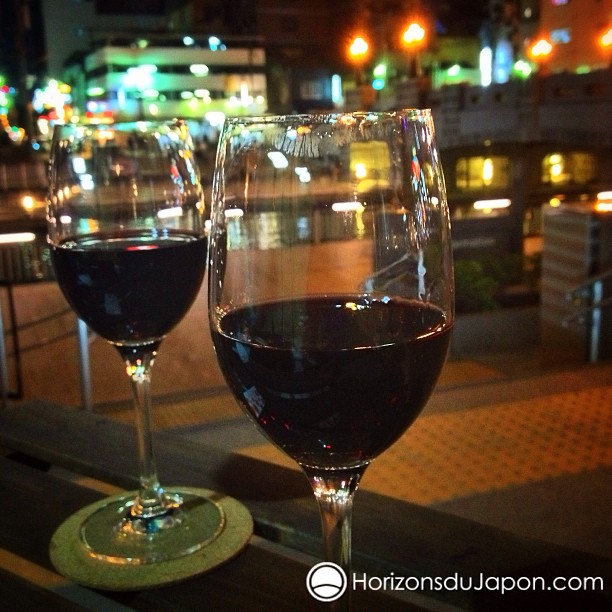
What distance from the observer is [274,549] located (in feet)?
2.15

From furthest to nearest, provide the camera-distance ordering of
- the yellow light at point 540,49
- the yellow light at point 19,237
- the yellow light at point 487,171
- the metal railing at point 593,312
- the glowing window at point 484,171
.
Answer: the yellow light at point 540,49, the yellow light at point 487,171, the glowing window at point 484,171, the metal railing at point 593,312, the yellow light at point 19,237

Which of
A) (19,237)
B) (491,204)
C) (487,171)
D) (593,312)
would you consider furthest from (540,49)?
(19,237)

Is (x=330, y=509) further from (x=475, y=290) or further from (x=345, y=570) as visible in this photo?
(x=475, y=290)

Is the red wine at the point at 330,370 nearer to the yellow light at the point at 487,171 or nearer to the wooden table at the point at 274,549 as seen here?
the wooden table at the point at 274,549

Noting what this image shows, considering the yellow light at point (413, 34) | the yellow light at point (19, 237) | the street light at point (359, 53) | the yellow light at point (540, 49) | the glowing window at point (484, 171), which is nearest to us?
the yellow light at point (19, 237)

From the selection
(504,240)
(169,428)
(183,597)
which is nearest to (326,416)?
(183,597)

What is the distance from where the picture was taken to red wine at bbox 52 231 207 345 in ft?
2.07

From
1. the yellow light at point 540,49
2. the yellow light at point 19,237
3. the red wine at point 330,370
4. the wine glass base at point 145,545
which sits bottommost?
the wine glass base at point 145,545

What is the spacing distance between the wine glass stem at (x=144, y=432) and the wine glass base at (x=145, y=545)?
2 centimetres

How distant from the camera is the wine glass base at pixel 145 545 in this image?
59 centimetres

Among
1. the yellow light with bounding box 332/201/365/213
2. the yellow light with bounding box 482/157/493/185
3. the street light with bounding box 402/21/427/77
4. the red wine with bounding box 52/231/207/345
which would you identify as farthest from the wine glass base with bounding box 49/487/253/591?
the street light with bounding box 402/21/427/77

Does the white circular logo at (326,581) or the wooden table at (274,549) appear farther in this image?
the wooden table at (274,549)

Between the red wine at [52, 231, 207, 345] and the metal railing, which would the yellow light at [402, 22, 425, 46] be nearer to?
the metal railing

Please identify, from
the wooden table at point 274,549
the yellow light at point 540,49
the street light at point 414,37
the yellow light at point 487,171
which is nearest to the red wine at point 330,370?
the wooden table at point 274,549
